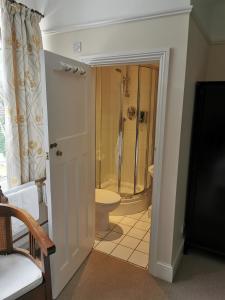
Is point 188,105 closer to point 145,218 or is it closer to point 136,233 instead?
point 136,233

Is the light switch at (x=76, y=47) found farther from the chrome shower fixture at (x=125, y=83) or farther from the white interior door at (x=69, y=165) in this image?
the chrome shower fixture at (x=125, y=83)

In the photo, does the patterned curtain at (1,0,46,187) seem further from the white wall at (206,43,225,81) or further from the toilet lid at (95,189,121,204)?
the white wall at (206,43,225,81)

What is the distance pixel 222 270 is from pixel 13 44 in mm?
2680

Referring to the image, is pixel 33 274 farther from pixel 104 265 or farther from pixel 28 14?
pixel 28 14

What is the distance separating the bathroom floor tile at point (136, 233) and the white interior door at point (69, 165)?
24.4 inches

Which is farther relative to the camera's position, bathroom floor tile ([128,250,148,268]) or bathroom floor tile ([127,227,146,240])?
bathroom floor tile ([127,227,146,240])

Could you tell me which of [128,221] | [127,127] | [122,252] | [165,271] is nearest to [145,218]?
[128,221]

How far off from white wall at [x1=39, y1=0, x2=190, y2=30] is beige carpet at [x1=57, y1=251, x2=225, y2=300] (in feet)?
7.10

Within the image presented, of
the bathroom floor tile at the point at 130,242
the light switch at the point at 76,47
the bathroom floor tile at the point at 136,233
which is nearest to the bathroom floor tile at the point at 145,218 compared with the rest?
the bathroom floor tile at the point at 136,233

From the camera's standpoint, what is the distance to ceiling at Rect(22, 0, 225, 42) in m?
1.70

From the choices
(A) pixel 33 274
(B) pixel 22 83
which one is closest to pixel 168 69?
(B) pixel 22 83

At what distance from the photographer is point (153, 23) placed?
5.68ft

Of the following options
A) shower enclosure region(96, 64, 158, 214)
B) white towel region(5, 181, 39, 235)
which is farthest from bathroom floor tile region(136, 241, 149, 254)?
white towel region(5, 181, 39, 235)

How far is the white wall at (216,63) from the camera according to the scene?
241cm
